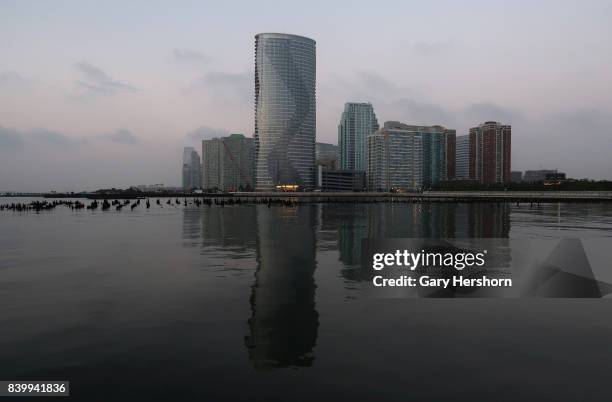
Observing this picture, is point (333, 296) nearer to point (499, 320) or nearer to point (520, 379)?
point (499, 320)

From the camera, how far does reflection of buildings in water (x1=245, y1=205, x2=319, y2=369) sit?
44.7 feet

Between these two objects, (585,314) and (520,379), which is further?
(585,314)

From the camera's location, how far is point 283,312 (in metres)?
18.4

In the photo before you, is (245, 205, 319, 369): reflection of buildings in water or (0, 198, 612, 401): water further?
(245, 205, 319, 369): reflection of buildings in water

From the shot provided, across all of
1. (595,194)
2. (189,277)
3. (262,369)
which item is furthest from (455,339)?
(595,194)

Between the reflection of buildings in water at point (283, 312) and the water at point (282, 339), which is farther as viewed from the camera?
the reflection of buildings in water at point (283, 312)

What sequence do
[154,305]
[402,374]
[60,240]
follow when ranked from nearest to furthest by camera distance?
[402,374] → [154,305] → [60,240]

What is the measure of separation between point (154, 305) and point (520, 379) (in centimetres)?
1406

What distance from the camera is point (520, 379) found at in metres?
11.8

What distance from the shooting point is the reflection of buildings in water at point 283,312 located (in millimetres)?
13609

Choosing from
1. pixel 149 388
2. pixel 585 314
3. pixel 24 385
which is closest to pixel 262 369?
pixel 149 388

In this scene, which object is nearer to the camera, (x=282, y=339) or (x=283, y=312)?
(x=282, y=339)

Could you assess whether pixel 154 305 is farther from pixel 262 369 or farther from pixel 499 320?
pixel 499 320

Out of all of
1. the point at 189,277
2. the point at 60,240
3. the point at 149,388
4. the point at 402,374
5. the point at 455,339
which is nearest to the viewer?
the point at 149,388
